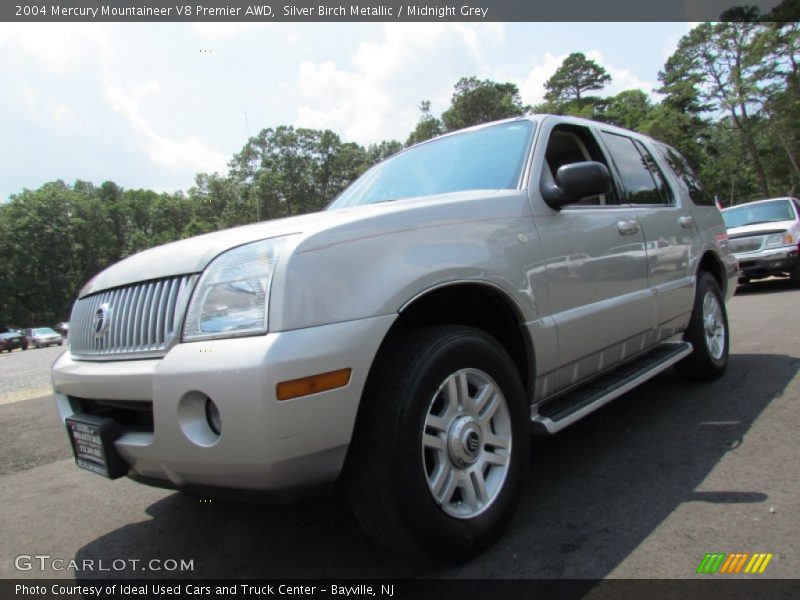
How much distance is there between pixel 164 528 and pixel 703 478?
2.58 m

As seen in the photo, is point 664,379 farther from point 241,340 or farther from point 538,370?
point 241,340

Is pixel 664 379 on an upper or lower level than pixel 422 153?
lower

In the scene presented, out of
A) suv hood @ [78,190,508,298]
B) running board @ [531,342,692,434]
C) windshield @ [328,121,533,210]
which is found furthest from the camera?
windshield @ [328,121,533,210]

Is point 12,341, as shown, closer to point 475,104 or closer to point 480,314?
point 480,314

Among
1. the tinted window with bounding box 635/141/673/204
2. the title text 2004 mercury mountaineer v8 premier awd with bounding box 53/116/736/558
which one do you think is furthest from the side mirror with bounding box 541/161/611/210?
the tinted window with bounding box 635/141/673/204

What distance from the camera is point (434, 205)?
216cm

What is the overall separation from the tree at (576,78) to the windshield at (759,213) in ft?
187

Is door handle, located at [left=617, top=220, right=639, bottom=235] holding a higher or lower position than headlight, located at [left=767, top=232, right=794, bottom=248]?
higher

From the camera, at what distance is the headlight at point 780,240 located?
9.97 m

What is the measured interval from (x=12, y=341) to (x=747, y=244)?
3750 centimetres

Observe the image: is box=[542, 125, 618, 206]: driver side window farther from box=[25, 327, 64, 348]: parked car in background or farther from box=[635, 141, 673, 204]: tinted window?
box=[25, 327, 64, 348]: parked car in background

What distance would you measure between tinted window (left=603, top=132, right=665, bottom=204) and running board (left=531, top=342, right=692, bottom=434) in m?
1.00

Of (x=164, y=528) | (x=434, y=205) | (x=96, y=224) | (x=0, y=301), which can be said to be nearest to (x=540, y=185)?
(x=434, y=205)

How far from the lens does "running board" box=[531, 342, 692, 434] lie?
242 centimetres
